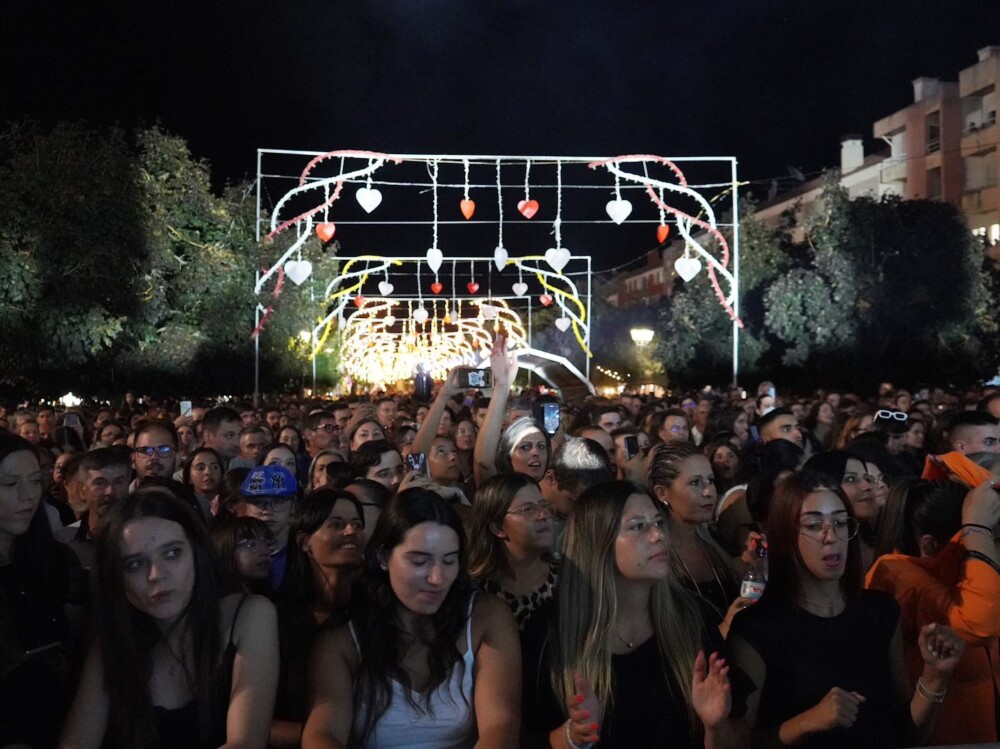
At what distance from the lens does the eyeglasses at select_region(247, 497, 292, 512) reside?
17.3 feet

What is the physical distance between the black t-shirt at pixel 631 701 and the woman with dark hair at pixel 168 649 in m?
0.87

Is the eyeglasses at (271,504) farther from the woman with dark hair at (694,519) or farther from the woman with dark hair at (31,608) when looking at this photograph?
the woman with dark hair at (694,519)

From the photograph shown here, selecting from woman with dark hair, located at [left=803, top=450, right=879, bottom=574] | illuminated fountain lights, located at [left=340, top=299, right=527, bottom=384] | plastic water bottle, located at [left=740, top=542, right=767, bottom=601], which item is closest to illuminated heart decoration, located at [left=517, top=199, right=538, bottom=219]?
woman with dark hair, located at [left=803, top=450, right=879, bottom=574]

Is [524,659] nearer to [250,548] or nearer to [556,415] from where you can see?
[250,548]

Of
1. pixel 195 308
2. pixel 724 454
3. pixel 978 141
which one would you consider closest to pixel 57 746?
pixel 724 454

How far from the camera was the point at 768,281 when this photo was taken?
117ft

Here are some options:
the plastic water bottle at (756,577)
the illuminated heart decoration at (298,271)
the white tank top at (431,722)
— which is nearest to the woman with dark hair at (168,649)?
the white tank top at (431,722)

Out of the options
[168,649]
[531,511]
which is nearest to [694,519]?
[531,511]

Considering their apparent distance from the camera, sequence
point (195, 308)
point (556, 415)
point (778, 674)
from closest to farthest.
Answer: point (778, 674)
point (556, 415)
point (195, 308)

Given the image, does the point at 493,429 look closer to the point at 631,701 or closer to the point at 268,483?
the point at 268,483

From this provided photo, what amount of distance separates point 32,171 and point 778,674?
55.6ft

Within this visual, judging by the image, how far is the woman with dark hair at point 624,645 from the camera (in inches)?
137

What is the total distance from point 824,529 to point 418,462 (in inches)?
162

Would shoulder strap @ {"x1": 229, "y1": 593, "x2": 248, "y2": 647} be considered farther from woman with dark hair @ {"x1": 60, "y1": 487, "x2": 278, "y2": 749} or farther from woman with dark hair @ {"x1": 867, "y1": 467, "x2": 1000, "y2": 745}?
woman with dark hair @ {"x1": 867, "y1": 467, "x2": 1000, "y2": 745}
